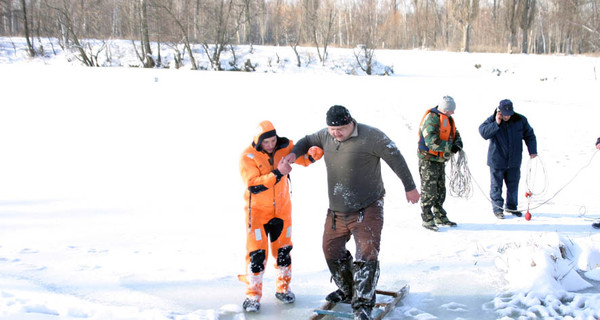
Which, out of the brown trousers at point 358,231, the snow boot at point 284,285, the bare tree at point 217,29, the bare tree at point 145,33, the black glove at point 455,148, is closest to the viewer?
the brown trousers at point 358,231

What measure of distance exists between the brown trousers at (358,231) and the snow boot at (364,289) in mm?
59

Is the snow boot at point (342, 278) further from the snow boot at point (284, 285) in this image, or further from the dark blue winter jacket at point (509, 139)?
Answer: the dark blue winter jacket at point (509, 139)

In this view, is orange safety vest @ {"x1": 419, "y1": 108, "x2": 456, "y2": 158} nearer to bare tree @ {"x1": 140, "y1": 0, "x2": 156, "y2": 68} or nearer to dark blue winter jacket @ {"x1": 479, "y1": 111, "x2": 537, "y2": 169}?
dark blue winter jacket @ {"x1": 479, "y1": 111, "x2": 537, "y2": 169}

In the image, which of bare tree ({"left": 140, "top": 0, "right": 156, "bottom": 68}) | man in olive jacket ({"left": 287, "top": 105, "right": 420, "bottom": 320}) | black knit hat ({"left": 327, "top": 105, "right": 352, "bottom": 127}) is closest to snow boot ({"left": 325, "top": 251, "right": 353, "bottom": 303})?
man in olive jacket ({"left": 287, "top": 105, "right": 420, "bottom": 320})

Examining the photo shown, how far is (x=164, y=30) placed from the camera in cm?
2539

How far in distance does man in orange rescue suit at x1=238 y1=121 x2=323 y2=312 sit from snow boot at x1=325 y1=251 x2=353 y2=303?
0.41 meters

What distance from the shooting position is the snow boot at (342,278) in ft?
13.9

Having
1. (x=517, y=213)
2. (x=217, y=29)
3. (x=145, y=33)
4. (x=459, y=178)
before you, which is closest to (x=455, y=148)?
(x=459, y=178)

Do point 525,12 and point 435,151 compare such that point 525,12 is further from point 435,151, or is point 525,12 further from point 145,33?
point 435,151

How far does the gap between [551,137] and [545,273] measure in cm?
897

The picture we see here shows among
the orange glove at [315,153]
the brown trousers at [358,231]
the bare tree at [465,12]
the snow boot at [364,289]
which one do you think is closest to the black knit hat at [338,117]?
the orange glove at [315,153]

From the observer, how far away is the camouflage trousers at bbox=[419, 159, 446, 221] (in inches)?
256

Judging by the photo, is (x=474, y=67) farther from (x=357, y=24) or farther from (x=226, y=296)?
(x=226, y=296)

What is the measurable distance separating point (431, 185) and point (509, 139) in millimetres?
1384
